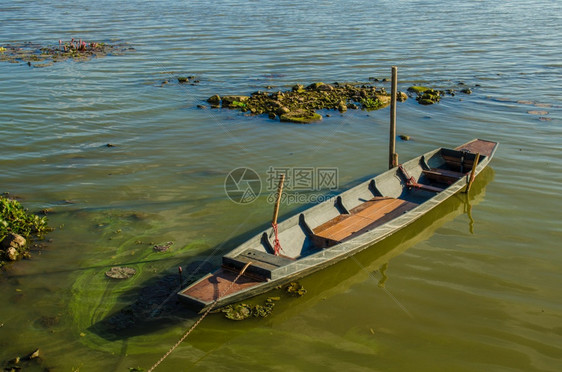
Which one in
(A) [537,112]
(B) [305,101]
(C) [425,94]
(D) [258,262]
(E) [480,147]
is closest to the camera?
(D) [258,262]

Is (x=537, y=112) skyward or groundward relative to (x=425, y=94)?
groundward

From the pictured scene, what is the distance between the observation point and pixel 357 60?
29.7m

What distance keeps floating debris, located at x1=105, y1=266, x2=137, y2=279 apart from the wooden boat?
1.98 m

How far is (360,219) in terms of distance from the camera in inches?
502

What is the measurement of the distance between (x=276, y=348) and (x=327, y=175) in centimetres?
750

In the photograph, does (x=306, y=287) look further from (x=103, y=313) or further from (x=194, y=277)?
(x=103, y=313)

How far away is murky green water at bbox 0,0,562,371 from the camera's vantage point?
361 inches

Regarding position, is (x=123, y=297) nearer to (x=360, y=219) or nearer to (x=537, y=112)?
(x=360, y=219)

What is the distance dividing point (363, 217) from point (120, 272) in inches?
221

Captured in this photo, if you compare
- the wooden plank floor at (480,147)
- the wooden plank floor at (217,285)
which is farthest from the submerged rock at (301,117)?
the wooden plank floor at (217,285)

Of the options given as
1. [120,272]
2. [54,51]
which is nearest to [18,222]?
[120,272]

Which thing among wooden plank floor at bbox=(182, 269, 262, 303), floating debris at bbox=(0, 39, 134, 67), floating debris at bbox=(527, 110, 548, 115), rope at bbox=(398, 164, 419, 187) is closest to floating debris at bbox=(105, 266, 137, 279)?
wooden plank floor at bbox=(182, 269, 262, 303)

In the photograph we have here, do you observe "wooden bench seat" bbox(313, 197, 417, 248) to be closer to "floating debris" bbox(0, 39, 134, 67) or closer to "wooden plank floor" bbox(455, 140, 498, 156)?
"wooden plank floor" bbox(455, 140, 498, 156)

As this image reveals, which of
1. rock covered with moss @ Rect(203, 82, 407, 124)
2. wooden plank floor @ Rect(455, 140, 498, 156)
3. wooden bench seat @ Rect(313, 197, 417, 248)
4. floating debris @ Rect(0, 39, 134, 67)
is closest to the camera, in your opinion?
wooden bench seat @ Rect(313, 197, 417, 248)
